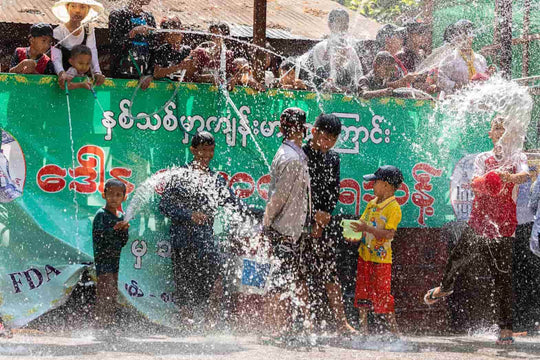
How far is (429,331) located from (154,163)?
9.79ft

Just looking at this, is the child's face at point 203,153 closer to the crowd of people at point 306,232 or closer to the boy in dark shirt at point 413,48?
the crowd of people at point 306,232

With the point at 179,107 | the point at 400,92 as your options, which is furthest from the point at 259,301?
the point at 400,92

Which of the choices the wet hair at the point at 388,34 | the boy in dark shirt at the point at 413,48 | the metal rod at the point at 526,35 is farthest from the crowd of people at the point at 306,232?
the metal rod at the point at 526,35

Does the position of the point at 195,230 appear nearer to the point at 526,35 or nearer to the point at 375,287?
the point at 375,287

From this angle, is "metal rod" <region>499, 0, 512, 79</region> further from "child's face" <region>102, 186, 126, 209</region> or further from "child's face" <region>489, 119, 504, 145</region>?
"child's face" <region>102, 186, 126, 209</region>

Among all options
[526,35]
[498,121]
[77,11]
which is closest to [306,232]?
[498,121]

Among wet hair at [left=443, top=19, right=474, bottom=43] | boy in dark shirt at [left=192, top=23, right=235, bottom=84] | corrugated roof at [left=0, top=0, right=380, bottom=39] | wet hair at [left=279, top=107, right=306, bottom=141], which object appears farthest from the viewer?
corrugated roof at [left=0, top=0, right=380, bottom=39]

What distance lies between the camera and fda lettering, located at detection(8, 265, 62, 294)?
21.6ft

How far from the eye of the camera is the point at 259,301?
23.2 ft

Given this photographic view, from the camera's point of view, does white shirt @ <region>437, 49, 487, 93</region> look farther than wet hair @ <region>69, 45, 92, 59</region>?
Yes

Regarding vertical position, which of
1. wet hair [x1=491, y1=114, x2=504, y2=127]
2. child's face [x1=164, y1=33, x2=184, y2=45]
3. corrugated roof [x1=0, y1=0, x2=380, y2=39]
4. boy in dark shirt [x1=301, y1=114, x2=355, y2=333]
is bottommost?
boy in dark shirt [x1=301, y1=114, x2=355, y2=333]

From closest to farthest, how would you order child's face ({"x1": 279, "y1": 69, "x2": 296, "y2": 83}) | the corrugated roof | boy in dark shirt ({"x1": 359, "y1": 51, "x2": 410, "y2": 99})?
boy in dark shirt ({"x1": 359, "y1": 51, "x2": 410, "y2": 99}) < child's face ({"x1": 279, "y1": 69, "x2": 296, "y2": 83}) < the corrugated roof

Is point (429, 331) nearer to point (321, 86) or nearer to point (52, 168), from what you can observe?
point (321, 86)

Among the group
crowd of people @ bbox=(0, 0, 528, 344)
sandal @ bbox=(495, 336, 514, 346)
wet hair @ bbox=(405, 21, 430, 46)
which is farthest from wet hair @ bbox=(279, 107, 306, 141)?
wet hair @ bbox=(405, 21, 430, 46)
